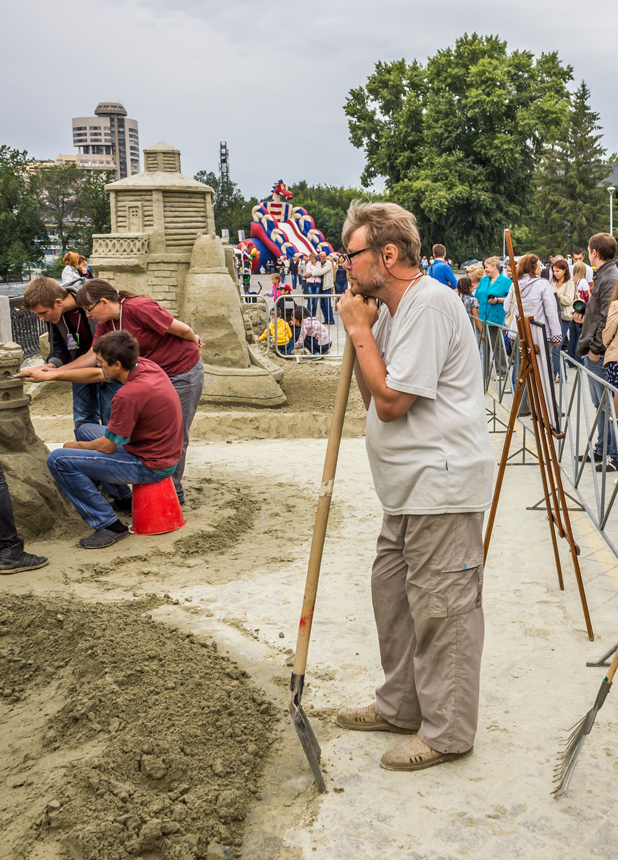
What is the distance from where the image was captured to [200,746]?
9.85ft

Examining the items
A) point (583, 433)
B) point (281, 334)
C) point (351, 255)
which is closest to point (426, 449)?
point (351, 255)

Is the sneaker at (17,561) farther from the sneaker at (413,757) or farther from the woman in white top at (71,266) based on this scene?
the woman in white top at (71,266)

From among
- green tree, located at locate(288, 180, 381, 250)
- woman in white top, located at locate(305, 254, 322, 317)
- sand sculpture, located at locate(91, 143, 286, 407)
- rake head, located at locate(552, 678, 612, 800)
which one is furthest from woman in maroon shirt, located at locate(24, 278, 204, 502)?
green tree, located at locate(288, 180, 381, 250)

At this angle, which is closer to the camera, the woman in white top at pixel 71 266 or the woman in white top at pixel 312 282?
the woman in white top at pixel 71 266

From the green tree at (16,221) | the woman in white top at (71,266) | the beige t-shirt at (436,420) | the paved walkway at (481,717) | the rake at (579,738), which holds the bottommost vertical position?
the paved walkway at (481,717)

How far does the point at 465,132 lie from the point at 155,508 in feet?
111

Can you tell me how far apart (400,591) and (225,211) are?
256 feet

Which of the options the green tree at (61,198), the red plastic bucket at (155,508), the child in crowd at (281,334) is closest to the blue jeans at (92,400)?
the red plastic bucket at (155,508)

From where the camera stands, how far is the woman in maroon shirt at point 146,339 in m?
5.77

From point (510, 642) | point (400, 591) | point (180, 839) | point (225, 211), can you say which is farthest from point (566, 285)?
point (225, 211)

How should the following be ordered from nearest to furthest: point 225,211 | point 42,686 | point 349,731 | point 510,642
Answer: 1. point 349,731
2. point 42,686
3. point 510,642
4. point 225,211

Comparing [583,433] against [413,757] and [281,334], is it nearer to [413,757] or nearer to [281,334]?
[413,757]

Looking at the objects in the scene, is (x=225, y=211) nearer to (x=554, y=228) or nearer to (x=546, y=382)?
(x=554, y=228)

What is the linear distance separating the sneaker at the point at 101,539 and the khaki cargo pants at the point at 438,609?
288cm
